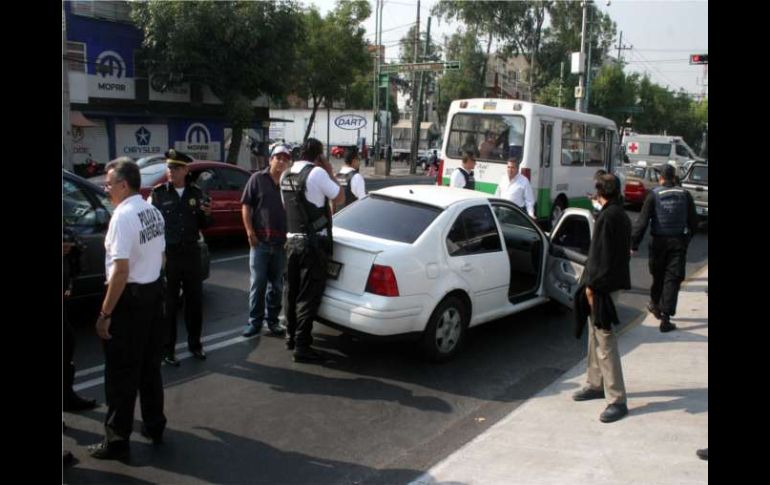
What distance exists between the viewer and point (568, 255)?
7062 millimetres

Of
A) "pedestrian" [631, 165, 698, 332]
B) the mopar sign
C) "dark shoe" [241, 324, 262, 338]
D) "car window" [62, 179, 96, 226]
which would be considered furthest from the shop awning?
the mopar sign

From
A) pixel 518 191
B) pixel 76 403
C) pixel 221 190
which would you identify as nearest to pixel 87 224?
pixel 76 403

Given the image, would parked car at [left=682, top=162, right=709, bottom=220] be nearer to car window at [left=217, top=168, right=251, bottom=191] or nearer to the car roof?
car window at [left=217, top=168, right=251, bottom=191]

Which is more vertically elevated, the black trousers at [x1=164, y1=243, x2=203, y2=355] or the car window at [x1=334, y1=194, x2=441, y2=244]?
the car window at [x1=334, y1=194, x2=441, y2=244]

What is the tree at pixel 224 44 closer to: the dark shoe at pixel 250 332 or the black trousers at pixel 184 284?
the dark shoe at pixel 250 332

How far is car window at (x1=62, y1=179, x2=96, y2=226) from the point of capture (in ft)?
21.4

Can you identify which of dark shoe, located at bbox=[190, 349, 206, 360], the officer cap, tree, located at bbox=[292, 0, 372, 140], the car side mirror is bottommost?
dark shoe, located at bbox=[190, 349, 206, 360]

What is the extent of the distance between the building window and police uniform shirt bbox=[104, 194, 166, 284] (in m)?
21.3

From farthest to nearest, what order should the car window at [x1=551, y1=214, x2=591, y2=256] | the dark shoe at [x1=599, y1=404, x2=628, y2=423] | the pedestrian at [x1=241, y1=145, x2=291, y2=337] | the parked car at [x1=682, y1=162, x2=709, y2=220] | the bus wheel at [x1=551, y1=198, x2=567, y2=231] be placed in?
the parked car at [x1=682, y1=162, x2=709, y2=220] → the bus wheel at [x1=551, y1=198, x2=567, y2=231] → the car window at [x1=551, y1=214, x2=591, y2=256] → the pedestrian at [x1=241, y1=145, x2=291, y2=337] → the dark shoe at [x1=599, y1=404, x2=628, y2=423]

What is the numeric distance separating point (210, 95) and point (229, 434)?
24.6 metres

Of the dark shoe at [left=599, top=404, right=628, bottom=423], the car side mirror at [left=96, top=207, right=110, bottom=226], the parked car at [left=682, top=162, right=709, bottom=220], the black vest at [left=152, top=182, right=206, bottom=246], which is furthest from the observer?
the parked car at [left=682, top=162, right=709, bottom=220]

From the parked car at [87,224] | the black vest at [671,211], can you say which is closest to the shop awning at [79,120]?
the parked car at [87,224]

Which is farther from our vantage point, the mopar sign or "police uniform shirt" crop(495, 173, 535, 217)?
the mopar sign

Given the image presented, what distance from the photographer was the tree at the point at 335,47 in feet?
112
